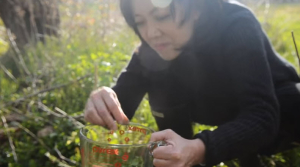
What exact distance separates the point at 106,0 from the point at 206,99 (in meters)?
2.63

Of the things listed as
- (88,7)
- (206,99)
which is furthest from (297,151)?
(88,7)

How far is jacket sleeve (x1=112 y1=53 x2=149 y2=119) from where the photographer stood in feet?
6.21

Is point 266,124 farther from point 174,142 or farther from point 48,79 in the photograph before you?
point 48,79

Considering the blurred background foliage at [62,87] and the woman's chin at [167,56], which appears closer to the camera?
the woman's chin at [167,56]

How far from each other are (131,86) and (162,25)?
42cm

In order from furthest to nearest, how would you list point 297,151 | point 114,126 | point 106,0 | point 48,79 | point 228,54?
point 106,0
point 48,79
point 297,151
point 228,54
point 114,126

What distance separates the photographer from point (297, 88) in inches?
71.8

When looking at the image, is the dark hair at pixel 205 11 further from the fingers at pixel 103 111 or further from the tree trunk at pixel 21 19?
the tree trunk at pixel 21 19

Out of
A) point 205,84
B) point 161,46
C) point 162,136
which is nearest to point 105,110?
point 162,136

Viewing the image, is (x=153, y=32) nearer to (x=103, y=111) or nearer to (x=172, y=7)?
(x=172, y=7)

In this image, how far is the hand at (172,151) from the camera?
1.08m

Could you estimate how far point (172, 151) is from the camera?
1088mm

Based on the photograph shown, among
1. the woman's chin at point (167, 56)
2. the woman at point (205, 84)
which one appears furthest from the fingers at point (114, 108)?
the woman's chin at point (167, 56)

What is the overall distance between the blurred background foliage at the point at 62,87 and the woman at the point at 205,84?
9.5 inches
